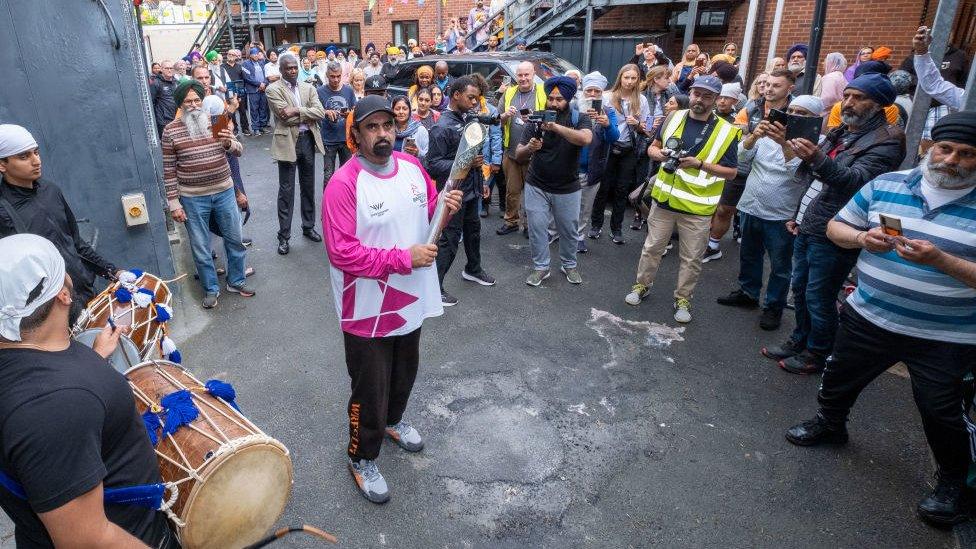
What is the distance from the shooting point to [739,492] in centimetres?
314

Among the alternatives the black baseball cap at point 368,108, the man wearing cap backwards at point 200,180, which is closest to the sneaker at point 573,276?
the man wearing cap backwards at point 200,180

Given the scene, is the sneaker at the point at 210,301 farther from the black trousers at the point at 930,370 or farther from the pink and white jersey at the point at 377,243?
the black trousers at the point at 930,370

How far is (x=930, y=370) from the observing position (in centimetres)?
284

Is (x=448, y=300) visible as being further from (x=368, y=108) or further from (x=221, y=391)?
(x=221, y=391)

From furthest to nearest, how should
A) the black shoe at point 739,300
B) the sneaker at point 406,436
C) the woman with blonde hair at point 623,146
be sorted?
1. the woman with blonde hair at point 623,146
2. the black shoe at point 739,300
3. the sneaker at point 406,436

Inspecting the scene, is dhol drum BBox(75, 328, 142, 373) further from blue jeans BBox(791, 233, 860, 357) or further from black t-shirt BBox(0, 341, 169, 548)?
blue jeans BBox(791, 233, 860, 357)

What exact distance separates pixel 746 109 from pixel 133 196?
18.7 ft

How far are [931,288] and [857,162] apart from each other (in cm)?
122

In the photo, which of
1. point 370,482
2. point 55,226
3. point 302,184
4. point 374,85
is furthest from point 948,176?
point 374,85

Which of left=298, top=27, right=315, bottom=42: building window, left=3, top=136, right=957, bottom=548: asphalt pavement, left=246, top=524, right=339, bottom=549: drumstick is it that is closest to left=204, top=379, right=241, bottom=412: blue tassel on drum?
left=246, top=524, right=339, bottom=549: drumstick

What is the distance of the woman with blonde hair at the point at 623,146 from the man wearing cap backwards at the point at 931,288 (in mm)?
3637

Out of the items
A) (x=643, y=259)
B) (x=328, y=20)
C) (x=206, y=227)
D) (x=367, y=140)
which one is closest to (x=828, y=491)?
(x=643, y=259)

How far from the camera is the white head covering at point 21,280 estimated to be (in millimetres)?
1351

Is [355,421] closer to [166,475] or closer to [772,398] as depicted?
[166,475]
